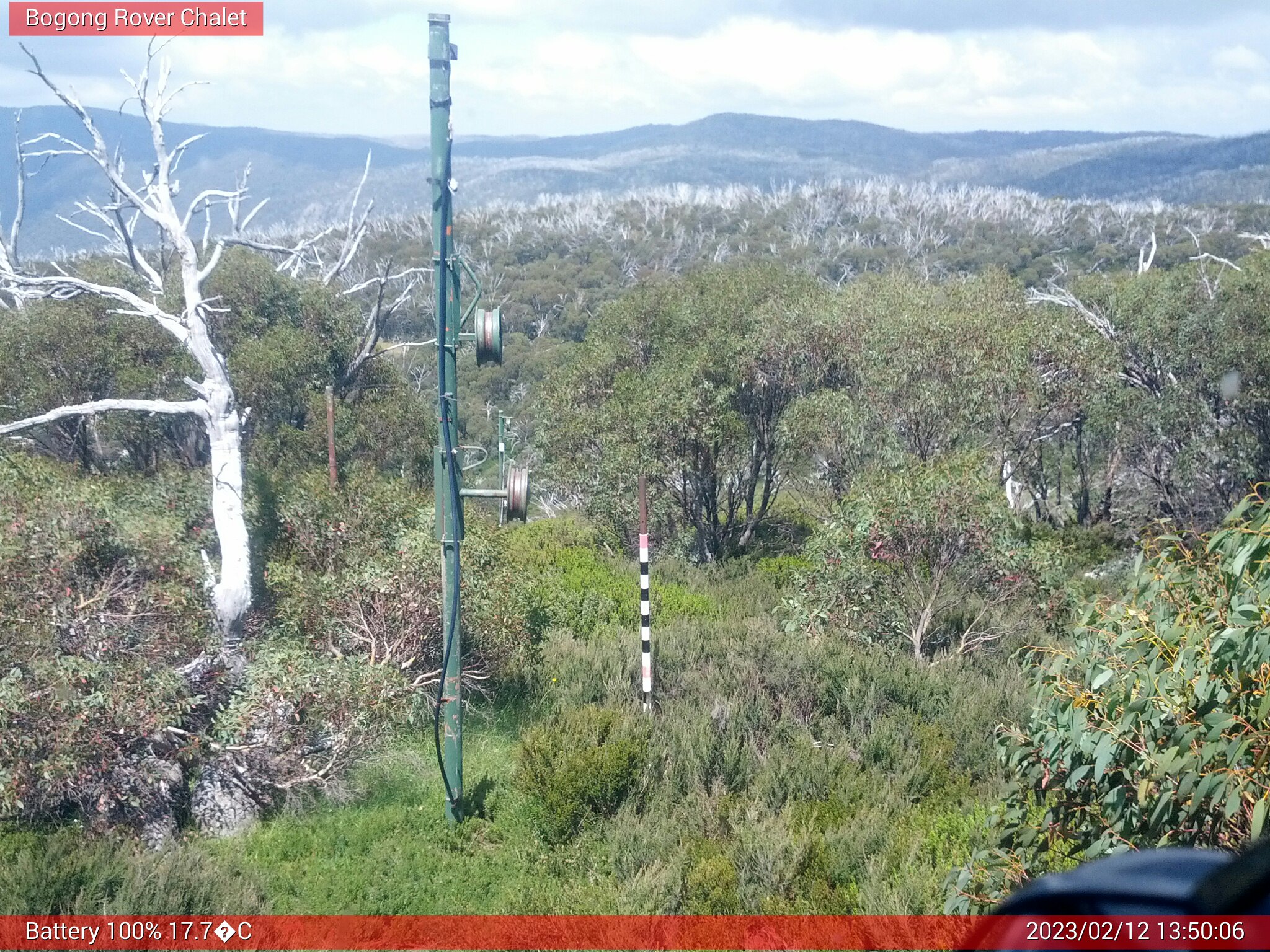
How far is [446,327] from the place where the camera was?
6.26 metres

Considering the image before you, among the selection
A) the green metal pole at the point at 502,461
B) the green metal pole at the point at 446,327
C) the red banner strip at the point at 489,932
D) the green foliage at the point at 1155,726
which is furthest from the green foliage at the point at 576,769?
the green foliage at the point at 1155,726

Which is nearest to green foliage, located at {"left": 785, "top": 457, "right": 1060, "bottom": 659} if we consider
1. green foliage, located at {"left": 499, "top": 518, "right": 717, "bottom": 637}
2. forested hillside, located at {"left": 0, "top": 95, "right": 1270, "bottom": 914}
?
forested hillside, located at {"left": 0, "top": 95, "right": 1270, "bottom": 914}

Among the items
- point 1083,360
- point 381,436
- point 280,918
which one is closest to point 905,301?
point 1083,360

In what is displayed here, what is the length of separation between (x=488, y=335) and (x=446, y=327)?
10.6 inches

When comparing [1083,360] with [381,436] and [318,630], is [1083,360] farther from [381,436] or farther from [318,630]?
[318,630]

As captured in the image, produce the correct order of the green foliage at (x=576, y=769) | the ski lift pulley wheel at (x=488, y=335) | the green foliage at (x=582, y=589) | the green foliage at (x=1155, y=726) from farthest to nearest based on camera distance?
1. the green foliage at (x=582, y=589)
2. the green foliage at (x=576, y=769)
3. the ski lift pulley wheel at (x=488, y=335)
4. the green foliage at (x=1155, y=726)

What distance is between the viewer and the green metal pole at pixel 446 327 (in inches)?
239

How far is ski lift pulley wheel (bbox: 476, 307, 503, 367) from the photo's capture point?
6.21 metres

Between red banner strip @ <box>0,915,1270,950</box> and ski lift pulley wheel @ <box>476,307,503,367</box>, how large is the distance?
3236 mm

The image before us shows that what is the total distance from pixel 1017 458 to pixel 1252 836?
1559 cm

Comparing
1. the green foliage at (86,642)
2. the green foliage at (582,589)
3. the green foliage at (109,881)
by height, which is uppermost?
the green foliage at (86,642)

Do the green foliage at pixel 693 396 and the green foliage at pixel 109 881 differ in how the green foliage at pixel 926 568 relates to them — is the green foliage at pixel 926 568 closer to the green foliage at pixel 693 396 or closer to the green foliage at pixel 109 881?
the green foliage at pixel 693 396

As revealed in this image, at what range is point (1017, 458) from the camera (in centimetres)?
1773

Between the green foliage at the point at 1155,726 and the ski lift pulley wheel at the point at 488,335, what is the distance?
12.0 ft
